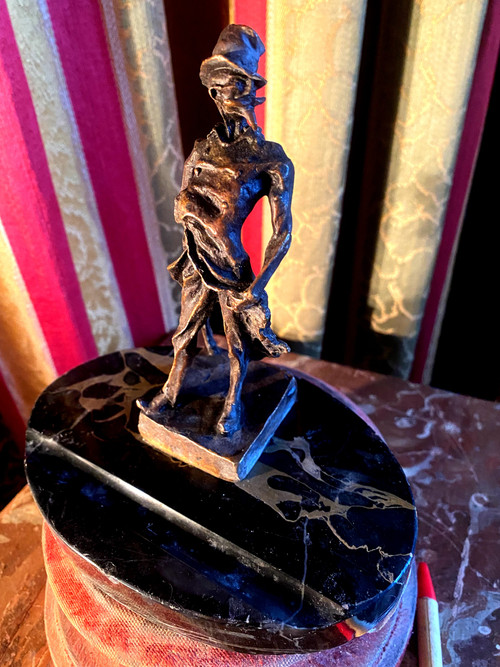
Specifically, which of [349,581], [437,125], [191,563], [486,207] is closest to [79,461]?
[191,563]

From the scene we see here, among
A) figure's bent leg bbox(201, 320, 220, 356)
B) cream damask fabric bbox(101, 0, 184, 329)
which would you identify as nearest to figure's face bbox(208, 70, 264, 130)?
figure's bent leg bbox(201, 320, 220, 356)

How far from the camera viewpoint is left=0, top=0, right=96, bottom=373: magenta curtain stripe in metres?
0.94

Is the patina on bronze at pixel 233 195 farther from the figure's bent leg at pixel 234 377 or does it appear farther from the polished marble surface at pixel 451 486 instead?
the polished marble surface at pixel 451 486

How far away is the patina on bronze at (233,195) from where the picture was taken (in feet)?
2.11

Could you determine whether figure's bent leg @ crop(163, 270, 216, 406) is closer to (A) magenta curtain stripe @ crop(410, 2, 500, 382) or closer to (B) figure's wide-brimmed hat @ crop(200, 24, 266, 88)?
(B) figure's wide-brimmed hat @ crop(200, 24, 266, 88)

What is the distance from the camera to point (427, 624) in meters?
0.81

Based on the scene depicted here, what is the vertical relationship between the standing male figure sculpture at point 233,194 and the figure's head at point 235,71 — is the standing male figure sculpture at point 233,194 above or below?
below

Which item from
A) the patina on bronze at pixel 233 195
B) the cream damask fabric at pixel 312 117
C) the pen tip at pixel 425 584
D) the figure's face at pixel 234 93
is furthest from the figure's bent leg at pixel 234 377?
the cream damask fabric at pixel 312 117

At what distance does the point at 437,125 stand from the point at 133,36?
2.20ft

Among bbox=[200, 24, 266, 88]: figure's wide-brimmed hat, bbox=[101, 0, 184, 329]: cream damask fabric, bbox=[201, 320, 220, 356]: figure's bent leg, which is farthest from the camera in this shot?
bbox=[101, 0, 184, 329]: cream damask fabric

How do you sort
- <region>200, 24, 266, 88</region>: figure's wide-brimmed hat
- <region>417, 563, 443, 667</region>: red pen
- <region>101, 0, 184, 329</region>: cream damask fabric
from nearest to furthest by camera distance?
<region>200, 24, 266, 88</region>: figure's wide-brimmed hat, <region>417, 563, 443, 667</region>: red pen, <region>101, 0, 184, 329</region>: cream damask fabric

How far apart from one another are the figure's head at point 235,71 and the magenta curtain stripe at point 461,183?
641 millimetres

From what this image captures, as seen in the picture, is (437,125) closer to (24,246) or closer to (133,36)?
(133,36)

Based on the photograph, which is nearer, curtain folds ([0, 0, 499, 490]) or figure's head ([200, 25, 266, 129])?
figure's head ([200, 25, 266, 129])
